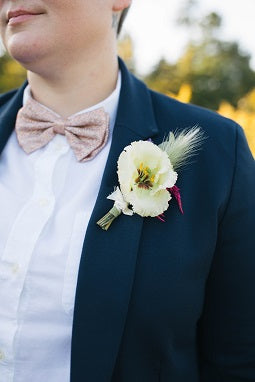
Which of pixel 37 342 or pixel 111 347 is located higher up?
pixel 111 347

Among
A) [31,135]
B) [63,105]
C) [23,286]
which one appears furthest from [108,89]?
[23,286]

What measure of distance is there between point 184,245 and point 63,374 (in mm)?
659

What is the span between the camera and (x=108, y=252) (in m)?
1.71

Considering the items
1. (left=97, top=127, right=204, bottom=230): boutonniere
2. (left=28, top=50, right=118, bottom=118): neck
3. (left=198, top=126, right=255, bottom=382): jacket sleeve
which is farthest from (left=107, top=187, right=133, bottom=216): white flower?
(left=28, top=50, right=118, bottom=118): neck

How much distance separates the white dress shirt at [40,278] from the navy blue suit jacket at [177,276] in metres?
0.08

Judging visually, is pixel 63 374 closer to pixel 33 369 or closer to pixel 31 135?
pixel 33 369

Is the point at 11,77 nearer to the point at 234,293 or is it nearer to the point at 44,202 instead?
the point at 44,202

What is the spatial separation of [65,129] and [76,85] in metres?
0.20

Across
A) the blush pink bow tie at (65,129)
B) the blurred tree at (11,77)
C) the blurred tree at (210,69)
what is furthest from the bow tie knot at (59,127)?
the blurred tree at (210,69)

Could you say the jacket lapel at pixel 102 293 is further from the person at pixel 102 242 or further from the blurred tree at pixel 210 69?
the blurred tree at pixel 210 69

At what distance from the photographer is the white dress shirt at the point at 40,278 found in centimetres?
174

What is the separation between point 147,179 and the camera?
1.79 m

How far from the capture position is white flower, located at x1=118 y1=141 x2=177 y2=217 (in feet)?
5.68

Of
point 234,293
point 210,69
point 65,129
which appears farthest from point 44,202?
point 210,69
